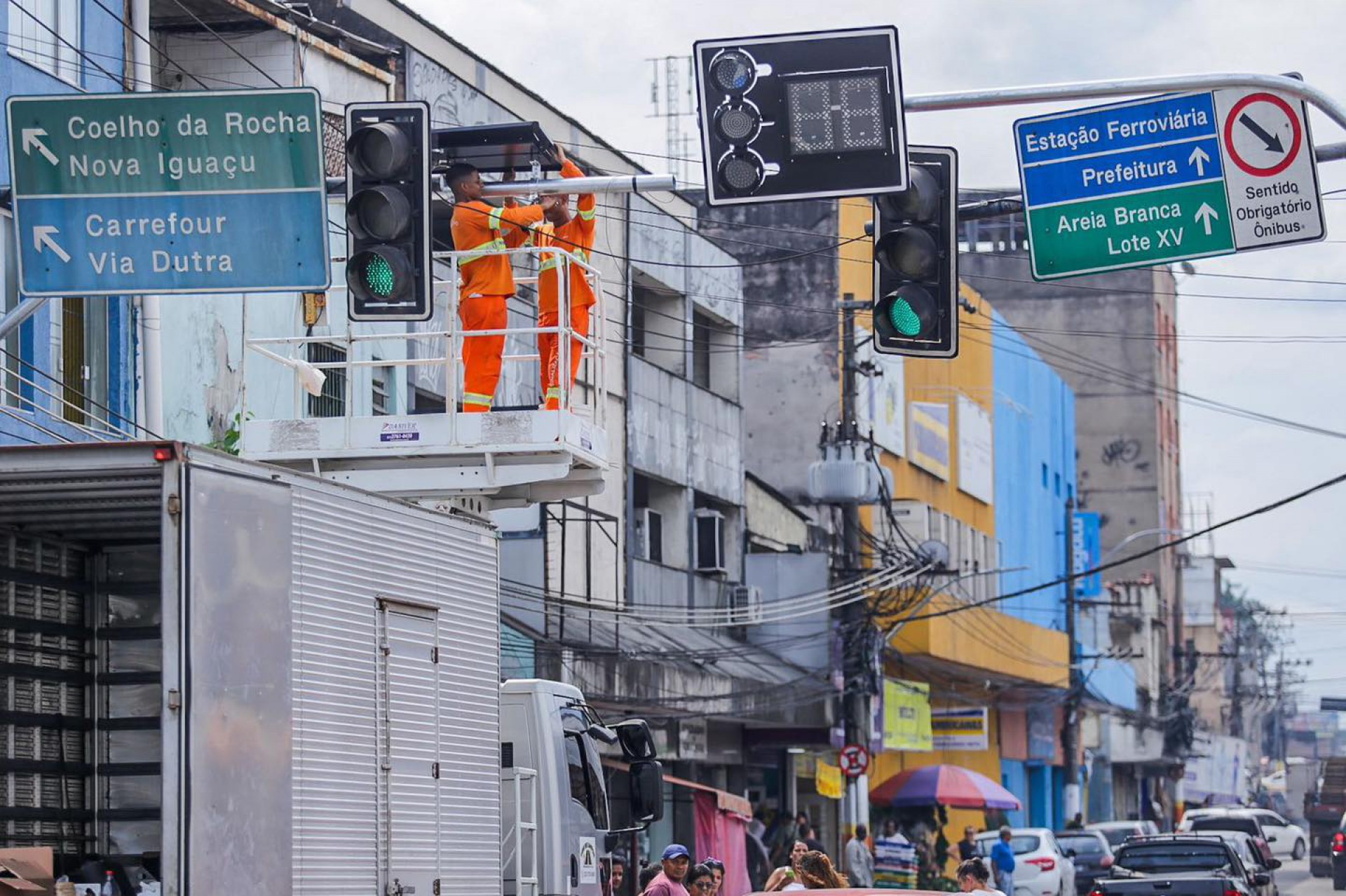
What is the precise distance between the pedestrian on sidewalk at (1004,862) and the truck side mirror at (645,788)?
51.4 feet

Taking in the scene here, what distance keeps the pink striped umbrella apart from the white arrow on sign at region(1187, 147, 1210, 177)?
23.9 meters

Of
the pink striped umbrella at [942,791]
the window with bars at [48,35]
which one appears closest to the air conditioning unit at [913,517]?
the pink striped umbrella at [942,791]

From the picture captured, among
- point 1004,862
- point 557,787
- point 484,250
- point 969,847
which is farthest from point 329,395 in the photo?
point 969,847

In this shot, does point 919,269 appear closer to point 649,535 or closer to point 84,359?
point 84,359

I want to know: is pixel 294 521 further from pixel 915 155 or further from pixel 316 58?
pixel 316 58

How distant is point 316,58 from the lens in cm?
2303

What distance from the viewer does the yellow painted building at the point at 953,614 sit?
40.6m

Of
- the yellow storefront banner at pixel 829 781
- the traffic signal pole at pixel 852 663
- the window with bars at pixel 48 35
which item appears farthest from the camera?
the yellow storefront banner at pixel 829 781

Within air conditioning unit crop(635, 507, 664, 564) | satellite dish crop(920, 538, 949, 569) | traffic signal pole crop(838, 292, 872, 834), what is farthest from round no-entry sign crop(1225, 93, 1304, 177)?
satellite dish crop(920, 538, 949, 569)

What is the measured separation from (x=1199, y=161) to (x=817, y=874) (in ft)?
16.6

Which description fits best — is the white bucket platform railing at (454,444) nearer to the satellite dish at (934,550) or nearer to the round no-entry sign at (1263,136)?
the round no-entry sign at (1263,136)

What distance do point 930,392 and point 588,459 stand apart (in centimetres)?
2918

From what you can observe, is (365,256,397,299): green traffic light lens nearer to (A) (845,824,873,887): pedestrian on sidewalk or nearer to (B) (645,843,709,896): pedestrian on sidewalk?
(B) (645,843,709,896): pedestrian on sidewalk

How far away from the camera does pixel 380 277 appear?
471 inches
